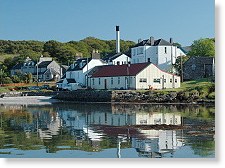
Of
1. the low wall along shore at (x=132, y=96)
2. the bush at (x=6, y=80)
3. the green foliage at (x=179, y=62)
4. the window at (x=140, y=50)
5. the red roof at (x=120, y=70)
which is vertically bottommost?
the low wall along shore at (x=132, y=96)

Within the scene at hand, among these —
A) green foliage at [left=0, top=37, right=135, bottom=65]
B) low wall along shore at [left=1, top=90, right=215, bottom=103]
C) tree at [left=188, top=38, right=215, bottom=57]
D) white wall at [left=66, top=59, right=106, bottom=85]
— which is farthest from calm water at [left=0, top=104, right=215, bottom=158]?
green foliage at [left=0, top=37, right=135, bottom=65]

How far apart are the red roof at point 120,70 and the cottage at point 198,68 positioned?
4.32m

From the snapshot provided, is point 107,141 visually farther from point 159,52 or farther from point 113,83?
point 159,52

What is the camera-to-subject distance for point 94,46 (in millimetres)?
48469

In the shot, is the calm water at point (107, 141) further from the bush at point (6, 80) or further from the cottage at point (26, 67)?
the cottage at point (26, 67)

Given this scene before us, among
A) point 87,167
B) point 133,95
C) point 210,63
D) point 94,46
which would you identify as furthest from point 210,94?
point 94,46

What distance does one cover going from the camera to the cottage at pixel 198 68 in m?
31.0

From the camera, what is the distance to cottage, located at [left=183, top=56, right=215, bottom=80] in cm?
3102

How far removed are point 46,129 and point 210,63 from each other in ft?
67.1

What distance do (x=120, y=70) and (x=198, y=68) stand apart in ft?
17.9

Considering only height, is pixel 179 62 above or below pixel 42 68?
below

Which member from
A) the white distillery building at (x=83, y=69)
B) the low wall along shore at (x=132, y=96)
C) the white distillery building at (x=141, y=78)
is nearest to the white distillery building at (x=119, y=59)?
the white distillery building at (x=83, y=69)

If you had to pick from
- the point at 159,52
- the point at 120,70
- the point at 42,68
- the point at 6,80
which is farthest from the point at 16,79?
the point at 120,70

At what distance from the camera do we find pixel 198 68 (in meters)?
31.5
